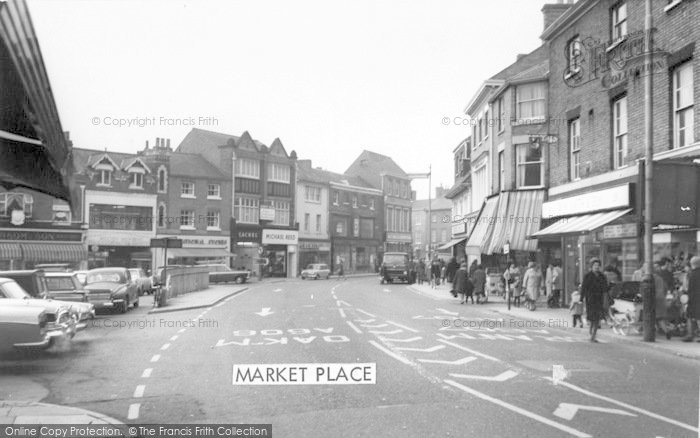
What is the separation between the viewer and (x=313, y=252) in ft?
215

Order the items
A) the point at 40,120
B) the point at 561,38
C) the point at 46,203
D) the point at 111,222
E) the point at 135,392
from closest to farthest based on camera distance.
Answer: the point at 40,120
the point at 135,392
the point at 46,203
the point at 561,38
the point at 111,222

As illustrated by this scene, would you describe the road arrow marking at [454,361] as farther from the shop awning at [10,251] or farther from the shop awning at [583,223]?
the shop awning at [10,251]

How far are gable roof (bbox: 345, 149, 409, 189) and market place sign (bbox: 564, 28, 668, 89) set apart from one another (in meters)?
51.4

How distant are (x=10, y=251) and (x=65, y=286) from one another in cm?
807

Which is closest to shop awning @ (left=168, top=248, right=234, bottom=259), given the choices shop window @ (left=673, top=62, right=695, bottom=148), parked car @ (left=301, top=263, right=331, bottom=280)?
parked car @ (left=301, top=263, right=331, bottom=280)

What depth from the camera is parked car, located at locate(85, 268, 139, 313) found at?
65.7 feet

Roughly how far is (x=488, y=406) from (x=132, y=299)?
1815 centimetres

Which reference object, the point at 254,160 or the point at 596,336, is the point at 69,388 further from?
the point at 254,160

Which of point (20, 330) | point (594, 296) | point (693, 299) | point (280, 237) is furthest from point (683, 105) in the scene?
point (280, 237)

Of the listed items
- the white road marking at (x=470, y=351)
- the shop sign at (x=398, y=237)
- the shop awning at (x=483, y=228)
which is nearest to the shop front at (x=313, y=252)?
the shop sign at (x=398, y=237)

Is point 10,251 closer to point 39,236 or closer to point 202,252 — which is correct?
point 39,236

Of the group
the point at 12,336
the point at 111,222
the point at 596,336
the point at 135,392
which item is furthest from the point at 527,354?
the point at 111,222

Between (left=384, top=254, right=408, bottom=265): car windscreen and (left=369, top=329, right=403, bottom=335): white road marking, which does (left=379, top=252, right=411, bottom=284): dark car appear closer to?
(left=384, top=254, right=408, bottom=265): car windscreen

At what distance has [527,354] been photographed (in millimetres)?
10992
